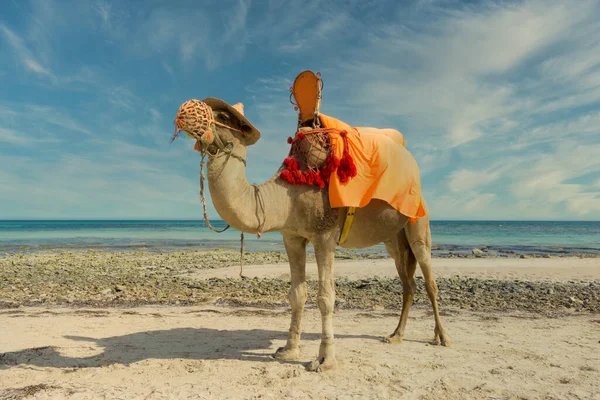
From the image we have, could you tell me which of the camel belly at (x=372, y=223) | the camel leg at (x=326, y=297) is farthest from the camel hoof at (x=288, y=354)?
the camel belly at (x=372, y=223)

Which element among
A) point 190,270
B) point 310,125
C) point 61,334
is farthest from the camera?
point 190,270

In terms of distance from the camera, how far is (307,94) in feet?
14.9

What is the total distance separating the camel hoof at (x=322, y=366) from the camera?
4.33 m

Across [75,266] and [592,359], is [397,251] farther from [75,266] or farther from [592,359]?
[75,266]

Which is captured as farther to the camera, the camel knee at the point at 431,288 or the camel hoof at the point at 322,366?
the camel knee at the point at 431,288

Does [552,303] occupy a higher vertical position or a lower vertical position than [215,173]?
lower

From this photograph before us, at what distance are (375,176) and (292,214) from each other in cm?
100

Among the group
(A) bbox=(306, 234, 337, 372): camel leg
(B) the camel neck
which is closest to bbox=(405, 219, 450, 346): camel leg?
(A) bbox=(306, 234, 337, 372): camel leg

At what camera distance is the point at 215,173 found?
3.66m

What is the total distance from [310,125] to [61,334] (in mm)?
4541

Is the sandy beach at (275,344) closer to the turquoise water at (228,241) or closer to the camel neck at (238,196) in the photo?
the camel neck at (238,196)

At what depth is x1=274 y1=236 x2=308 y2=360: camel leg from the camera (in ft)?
15.5

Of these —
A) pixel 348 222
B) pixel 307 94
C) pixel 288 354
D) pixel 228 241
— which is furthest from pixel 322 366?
pixel 228 241

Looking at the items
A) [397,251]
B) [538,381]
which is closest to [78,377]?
[397,251]
